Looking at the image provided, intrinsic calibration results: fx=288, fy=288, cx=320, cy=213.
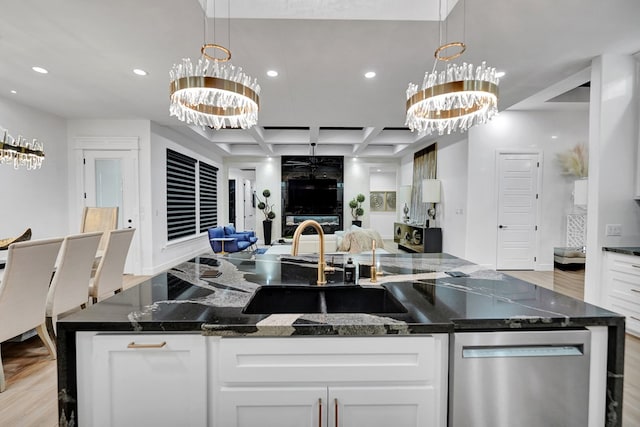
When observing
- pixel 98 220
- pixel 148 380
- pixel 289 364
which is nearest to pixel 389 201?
pixel 98 220

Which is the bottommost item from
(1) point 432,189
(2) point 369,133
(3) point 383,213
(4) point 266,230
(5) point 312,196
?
(4) point 266,230

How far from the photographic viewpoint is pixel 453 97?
192 cm

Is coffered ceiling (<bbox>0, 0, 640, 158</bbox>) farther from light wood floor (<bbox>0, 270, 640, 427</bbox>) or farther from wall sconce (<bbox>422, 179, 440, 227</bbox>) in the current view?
light wood floor (<bbox>0, 270, 640, 427</bbox>)

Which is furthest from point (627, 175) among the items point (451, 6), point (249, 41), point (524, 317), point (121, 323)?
point (121, 323)

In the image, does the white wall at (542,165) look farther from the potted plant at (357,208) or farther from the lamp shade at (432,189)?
the potted plant at (357,208)

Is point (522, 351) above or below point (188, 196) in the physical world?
below

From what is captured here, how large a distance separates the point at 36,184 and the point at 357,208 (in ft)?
23.3

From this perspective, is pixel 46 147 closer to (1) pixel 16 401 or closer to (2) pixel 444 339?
(1) pixel 16 401

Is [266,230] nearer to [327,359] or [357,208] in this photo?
[357,208]

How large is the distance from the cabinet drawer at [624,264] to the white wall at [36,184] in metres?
7.10

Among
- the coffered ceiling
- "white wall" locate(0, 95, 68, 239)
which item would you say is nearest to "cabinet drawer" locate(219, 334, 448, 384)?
the coffered ceiling

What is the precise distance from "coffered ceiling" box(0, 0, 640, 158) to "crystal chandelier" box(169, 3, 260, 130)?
60 cm

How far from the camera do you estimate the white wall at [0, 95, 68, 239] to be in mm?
3889

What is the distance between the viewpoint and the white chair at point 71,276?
2301mm
